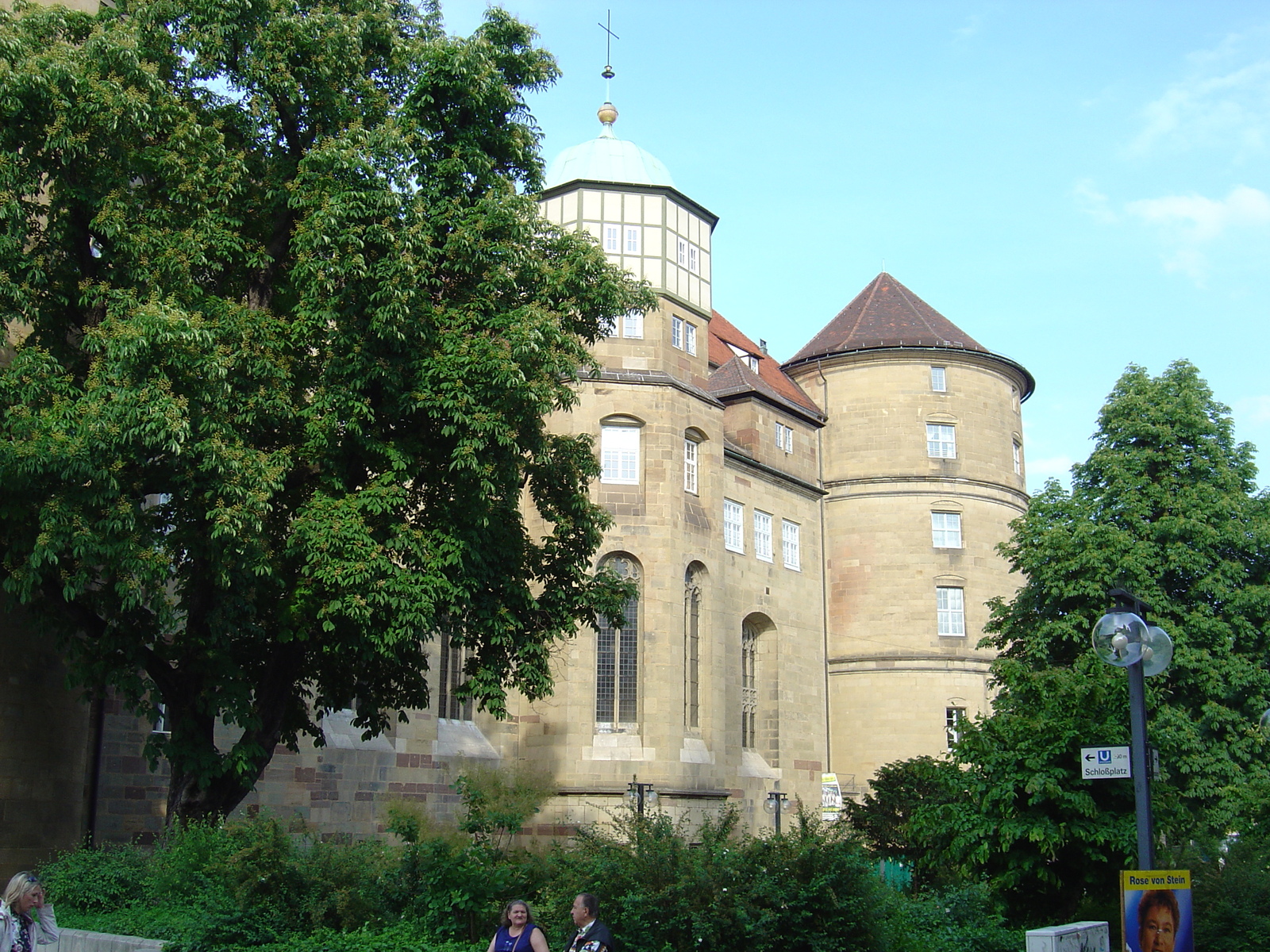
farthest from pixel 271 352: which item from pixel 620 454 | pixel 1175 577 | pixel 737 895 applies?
pixel 1175 577

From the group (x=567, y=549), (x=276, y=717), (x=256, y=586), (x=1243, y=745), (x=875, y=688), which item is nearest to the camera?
(x=256, y=586)

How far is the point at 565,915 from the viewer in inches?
478

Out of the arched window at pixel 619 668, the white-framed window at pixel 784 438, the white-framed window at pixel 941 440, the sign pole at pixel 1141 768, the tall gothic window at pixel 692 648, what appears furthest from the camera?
the white-framed window at pixel 941 440

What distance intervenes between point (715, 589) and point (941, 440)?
13.0 meters

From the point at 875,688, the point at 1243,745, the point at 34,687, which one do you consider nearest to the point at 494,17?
the point at 34,687

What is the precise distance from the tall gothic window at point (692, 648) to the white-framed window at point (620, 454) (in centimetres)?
285

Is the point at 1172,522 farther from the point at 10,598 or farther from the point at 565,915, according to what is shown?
the point at 10,598

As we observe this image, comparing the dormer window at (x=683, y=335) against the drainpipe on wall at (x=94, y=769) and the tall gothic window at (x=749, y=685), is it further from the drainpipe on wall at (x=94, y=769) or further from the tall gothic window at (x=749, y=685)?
the drainpipe on wall at (x=94, y=769)

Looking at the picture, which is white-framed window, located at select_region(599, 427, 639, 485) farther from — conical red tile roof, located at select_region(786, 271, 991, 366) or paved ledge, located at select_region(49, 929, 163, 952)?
paved ledge, located at select_region(49, 929, 163, 952)

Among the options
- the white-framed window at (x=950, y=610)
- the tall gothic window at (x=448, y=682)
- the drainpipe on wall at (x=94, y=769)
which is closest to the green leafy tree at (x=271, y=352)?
the drainpipe on wall at (x=94, y=769)

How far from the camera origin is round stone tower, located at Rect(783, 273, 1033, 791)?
130 feet

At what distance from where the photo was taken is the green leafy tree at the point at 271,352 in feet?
45.0

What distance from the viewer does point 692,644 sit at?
104 feet

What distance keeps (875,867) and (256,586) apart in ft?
25.8
